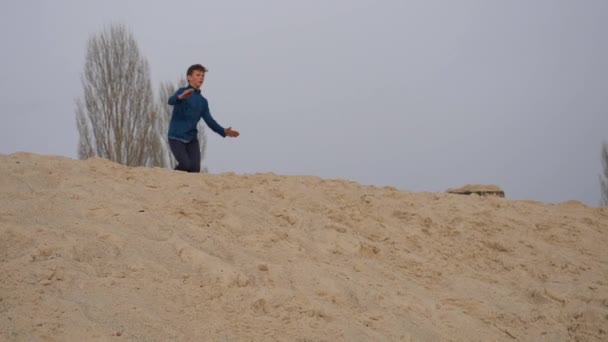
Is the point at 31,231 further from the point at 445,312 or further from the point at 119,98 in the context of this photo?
the point at 119,98

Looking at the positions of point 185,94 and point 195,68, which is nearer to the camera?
point 185,94

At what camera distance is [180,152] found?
238 inches

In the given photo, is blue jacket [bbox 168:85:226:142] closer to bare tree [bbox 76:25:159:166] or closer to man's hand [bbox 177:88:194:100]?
man's hand [bbox 177:88:194:100]

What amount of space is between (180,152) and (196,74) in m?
0.85

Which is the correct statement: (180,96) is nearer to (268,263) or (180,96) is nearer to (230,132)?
(230,132)

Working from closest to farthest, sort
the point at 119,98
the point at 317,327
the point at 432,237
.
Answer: the point at 317,327 < the point at 432,237 < the point at 119,98

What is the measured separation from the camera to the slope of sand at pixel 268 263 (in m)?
2.78

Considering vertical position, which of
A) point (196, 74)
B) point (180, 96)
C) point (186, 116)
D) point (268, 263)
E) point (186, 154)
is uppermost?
point (196, 74)

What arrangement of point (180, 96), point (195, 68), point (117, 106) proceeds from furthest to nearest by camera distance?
point (117, 106)
point (195, 68)
point (180, 96)

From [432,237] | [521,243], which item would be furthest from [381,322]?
[521,243]

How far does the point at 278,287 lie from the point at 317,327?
1.29ft

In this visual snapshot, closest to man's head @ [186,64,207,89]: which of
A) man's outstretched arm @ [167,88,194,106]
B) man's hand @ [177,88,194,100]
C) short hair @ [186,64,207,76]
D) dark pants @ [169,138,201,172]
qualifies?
short hair @ [186,64,207,76]

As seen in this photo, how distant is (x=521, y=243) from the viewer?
512cm

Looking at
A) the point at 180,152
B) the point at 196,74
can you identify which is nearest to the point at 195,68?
the point at 196,74
